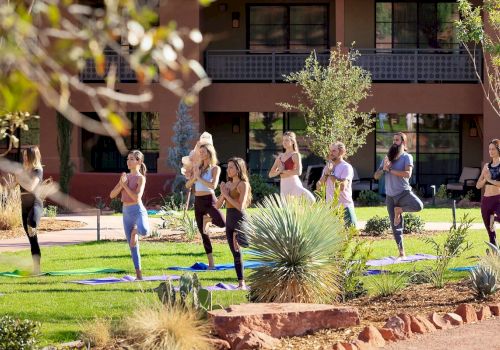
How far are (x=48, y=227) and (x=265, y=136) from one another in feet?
35.7

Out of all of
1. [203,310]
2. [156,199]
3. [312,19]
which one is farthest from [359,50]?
[203,310]

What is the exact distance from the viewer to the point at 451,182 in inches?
1220

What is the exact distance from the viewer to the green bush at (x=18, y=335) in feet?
29.6

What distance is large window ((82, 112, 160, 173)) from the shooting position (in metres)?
31.3

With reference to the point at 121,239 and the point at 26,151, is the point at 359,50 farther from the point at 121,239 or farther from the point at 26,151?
the point at 26,151

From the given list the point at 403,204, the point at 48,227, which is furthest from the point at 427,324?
the point at 48,227

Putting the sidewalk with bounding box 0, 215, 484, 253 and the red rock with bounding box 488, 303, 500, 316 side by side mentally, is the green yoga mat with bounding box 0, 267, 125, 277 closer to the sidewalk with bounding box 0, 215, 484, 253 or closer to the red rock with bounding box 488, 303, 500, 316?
the sidewalk with bounding box 0, 215, 484, 253

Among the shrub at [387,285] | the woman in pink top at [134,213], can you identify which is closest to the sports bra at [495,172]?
the shrub at [387,285]

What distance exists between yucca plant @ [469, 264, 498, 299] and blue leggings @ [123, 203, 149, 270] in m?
4.14

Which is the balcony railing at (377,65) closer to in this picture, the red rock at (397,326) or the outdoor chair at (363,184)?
the outdoor chair at (363,184)

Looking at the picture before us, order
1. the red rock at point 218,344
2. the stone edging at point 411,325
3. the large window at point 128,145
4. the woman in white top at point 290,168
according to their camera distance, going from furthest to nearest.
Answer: the large window at point 128,145 → the woman in white top at point 290,168 → the stone edging at point 411,325 → the red rock at point 218,344

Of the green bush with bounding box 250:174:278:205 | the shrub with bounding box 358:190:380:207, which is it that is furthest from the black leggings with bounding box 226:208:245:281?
the shrub with bounding box 358:190:380:207

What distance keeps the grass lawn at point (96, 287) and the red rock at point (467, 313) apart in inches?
98.1

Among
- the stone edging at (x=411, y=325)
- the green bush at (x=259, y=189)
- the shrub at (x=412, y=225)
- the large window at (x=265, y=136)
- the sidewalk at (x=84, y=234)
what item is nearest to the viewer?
the stone edging at (x=411, y=325)
